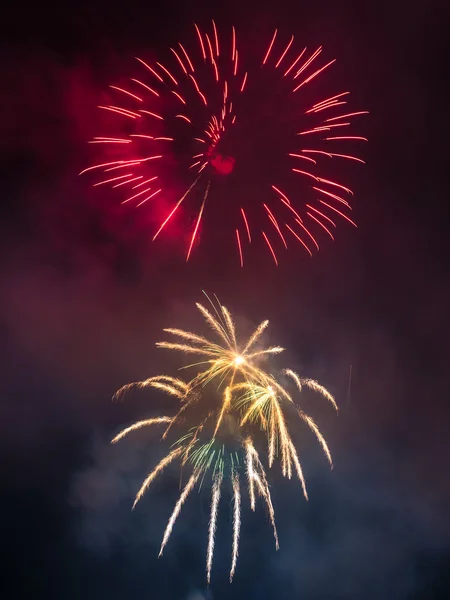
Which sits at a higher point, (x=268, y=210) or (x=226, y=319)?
(x=268, y=210)

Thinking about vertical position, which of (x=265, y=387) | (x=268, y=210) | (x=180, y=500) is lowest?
(x=180, y=500)

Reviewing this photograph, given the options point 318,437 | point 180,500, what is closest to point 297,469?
point 318,437

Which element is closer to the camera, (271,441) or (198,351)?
(271,441)

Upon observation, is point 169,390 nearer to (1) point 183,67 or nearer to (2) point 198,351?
(2) point 198,351

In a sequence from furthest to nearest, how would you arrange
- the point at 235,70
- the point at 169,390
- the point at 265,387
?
the point at 169,390 → the point at 265,387 → the point at 235,70

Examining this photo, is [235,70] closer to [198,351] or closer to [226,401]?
[198,351]

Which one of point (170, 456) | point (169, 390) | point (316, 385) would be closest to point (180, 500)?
point (170, 456)

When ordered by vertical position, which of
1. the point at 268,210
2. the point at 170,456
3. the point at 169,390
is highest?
the point at 268,210

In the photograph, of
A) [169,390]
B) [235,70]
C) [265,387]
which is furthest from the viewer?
[169,390]

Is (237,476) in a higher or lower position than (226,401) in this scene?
lower
